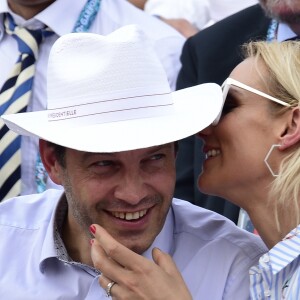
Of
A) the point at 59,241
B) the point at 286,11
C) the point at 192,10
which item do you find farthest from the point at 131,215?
the point at 192,10

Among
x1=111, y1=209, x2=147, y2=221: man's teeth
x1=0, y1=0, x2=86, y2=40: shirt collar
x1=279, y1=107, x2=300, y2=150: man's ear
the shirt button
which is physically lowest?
the shirt button

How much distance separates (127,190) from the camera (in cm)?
266

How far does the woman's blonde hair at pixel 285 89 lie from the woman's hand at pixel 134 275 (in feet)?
1.21

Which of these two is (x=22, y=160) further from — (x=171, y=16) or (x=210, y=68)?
(x=171, y=16)

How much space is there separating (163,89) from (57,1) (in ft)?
4.65

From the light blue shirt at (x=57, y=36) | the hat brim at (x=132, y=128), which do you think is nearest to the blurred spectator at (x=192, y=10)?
the light blue shirt at (x=57, y=36)

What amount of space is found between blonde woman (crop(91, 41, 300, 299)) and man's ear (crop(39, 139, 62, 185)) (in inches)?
14.4

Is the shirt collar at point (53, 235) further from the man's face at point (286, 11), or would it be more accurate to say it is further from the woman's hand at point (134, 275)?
the man's face at point (286, 11)

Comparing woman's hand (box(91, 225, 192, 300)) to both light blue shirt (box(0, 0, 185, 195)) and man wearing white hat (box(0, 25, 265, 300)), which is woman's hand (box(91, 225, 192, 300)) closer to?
man wearing white hat (box(0, 25, 265, 300))

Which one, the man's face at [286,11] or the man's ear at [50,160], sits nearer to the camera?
the man's ear at [50,160]

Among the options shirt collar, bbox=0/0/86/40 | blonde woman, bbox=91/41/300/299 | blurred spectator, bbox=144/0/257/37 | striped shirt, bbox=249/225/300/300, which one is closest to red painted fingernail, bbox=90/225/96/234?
blonde woman, bbox=91/41/300/299

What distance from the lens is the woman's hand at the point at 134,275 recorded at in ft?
8.28

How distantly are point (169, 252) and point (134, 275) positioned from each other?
14.7 inches

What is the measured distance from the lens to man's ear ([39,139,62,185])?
2.89m
